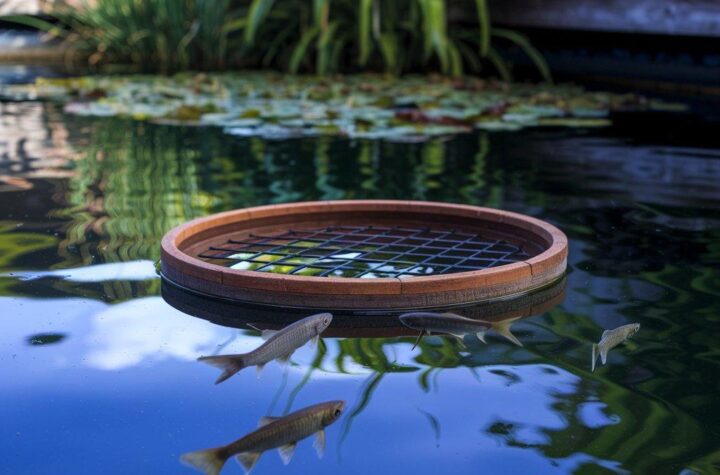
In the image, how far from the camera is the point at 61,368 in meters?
2.25

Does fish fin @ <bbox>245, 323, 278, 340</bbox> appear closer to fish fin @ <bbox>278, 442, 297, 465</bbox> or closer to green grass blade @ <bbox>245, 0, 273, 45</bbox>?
fish fin @ <bbox>278, 442, 297, 465</bbox>

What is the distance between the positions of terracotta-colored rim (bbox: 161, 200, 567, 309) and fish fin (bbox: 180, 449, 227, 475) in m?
0.91

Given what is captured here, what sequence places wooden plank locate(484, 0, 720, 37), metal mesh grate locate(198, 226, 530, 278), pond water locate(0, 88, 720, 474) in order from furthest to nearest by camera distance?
wooden plank locate(484, 0, 720, 37) < metal mesh grate locate(198, 226, 530, 278) < pond water locate(0, 88, 720, 474)

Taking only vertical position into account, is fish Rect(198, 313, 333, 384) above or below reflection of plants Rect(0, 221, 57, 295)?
above

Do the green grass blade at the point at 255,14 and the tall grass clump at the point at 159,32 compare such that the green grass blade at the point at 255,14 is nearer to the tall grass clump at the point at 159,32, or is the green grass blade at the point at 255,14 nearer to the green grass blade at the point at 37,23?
the tall grass clump at the point at 159,32

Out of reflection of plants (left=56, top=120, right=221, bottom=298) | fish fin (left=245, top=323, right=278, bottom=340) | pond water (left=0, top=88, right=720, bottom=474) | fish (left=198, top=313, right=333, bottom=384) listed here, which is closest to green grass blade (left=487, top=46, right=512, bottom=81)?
reflection of plants (left=56, top=120, right=221, bottom=298)

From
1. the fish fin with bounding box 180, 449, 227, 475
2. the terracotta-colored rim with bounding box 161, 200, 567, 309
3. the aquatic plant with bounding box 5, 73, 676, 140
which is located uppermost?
the fish fin with bounding box 180, 449, 227, 475

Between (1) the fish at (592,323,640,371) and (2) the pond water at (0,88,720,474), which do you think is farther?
(1) the fish at (592,323,640,371)

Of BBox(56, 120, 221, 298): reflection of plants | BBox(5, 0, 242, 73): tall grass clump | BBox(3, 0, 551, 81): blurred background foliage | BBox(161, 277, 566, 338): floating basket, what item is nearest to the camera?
BBox(161, 277, 566, 338): floating basket

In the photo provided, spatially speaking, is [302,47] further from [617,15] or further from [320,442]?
[320,442]

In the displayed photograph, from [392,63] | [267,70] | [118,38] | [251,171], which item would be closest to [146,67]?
[118,38]

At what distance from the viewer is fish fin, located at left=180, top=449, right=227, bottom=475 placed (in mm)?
1671

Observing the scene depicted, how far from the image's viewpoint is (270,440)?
1.69 metres

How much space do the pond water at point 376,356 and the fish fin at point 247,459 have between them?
0.08 m
